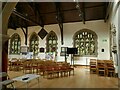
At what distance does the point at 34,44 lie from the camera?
Result: 1348 cm

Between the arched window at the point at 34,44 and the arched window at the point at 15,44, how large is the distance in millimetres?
1315

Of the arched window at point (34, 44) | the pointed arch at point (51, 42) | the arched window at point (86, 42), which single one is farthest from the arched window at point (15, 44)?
the arched window at point (86, 42)

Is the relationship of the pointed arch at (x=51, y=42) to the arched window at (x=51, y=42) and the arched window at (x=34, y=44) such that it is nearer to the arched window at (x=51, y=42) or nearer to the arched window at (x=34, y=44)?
the arched window at (x=51, y=42)

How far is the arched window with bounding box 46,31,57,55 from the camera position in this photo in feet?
41.9

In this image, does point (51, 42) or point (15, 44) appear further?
point (15, 44)

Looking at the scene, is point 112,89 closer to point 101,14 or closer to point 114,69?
point 114,69

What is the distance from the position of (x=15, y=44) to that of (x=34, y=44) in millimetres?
2075

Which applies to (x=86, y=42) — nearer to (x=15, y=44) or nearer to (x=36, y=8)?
(x=36, y=8)

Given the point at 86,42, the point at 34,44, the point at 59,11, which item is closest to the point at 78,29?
the point at 86,42

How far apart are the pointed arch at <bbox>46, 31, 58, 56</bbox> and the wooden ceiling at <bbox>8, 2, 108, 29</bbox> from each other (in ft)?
3.68

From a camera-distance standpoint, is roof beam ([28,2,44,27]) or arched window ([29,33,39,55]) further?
arched window ([29,33,39,55])

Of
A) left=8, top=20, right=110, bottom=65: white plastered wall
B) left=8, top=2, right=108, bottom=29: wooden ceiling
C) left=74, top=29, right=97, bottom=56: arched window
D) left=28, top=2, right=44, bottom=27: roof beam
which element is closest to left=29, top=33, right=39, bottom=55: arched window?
left=8, top=20, right=110, bottom=65: white plastered wall

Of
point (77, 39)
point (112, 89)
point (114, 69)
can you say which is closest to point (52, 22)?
point (77, 39)

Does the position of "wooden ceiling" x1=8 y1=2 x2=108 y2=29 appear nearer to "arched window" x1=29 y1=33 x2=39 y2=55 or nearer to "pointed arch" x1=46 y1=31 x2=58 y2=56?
"pointed arch" x1=46 y1=31 x2=58 y2=56
